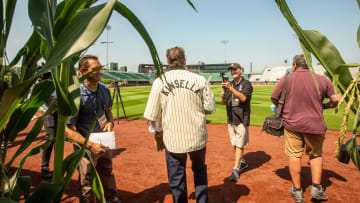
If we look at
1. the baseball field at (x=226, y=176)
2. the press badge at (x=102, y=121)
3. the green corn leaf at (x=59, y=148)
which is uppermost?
the green corn leaf at (x=59, y=148)

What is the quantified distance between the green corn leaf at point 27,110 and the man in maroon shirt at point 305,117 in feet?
9.74

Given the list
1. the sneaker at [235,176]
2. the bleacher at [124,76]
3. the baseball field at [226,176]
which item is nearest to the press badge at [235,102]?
the sneaker at [235,176]

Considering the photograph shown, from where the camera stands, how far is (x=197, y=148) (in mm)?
2320

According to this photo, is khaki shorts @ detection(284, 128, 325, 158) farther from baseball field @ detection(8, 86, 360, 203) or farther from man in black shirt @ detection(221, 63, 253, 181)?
man in black shirt @ detection(221, 63, 253, 181)

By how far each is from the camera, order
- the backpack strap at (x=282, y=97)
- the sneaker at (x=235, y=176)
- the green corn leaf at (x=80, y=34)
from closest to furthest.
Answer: the green corn leaf at (x=80, y=34) → the backpack strap at (x=282, y=97) → the sneaker at (x=235, y=176)

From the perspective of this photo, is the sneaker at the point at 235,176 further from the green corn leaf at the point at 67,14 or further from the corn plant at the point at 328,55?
the green corn leaf at the point at 67,14

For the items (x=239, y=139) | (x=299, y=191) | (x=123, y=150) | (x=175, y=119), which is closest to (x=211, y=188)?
(x=239, y=139)

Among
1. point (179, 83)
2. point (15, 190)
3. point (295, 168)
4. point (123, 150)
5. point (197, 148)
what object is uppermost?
point (179, 83)

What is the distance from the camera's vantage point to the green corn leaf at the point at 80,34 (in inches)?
15.2

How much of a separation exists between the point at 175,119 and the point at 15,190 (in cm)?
160

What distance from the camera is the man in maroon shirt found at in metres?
2.78

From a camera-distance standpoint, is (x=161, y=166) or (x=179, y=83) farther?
(x=161, y=166)

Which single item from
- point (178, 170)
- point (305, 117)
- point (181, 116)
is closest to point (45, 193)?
point (181, 116)

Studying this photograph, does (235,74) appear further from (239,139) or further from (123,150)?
(123,150)
